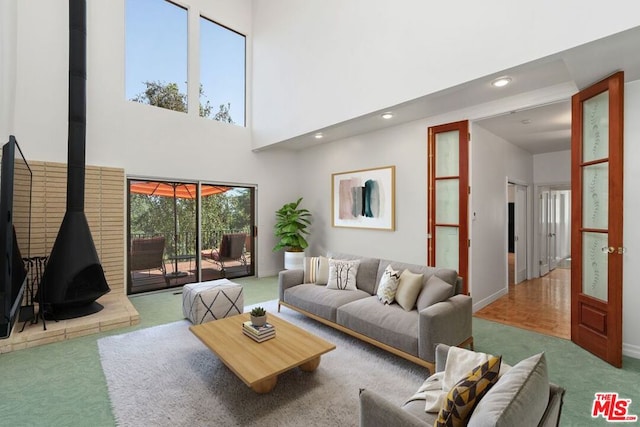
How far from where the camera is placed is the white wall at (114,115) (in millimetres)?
3982

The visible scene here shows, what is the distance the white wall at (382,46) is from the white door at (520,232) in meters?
4.00

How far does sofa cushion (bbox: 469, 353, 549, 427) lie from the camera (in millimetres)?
985

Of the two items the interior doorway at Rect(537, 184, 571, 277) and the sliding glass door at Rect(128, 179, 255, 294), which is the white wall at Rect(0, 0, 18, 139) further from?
the interior doorway at Rect(537, 184, 571, 277)

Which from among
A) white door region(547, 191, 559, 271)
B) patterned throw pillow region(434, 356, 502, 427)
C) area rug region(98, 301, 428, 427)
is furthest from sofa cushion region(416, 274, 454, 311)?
white door region(547, 191, 559, 271)

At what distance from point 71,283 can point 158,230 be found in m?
1.73

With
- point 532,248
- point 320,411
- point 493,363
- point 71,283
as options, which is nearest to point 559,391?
point 493,363

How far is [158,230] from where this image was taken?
5090mm

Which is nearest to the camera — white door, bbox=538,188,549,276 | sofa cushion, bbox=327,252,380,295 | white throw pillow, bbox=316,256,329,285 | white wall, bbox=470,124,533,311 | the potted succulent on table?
the potted succulent on table

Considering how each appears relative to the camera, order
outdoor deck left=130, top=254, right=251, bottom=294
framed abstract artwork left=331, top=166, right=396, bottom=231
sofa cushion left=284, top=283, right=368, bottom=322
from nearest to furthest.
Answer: sofa cushion left=284, top=283, right=368, bottom=322 < framed abstract artwork left=331, top=166, right=396, bottom=231 < outdoor deck left=130, top=254, right=251, bottom=294

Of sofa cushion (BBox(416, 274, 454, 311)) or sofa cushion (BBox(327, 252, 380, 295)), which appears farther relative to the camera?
sofa cushion (BBox(327, 252, 380, 295))

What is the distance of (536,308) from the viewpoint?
4289 millimetres

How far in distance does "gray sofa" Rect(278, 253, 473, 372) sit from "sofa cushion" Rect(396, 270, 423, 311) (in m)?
0.05

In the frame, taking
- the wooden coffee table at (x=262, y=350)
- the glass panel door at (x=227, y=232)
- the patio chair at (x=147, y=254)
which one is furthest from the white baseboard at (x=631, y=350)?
the patio chair at (x=147, y=254)

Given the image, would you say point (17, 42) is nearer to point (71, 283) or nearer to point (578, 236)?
point (71, 283)
